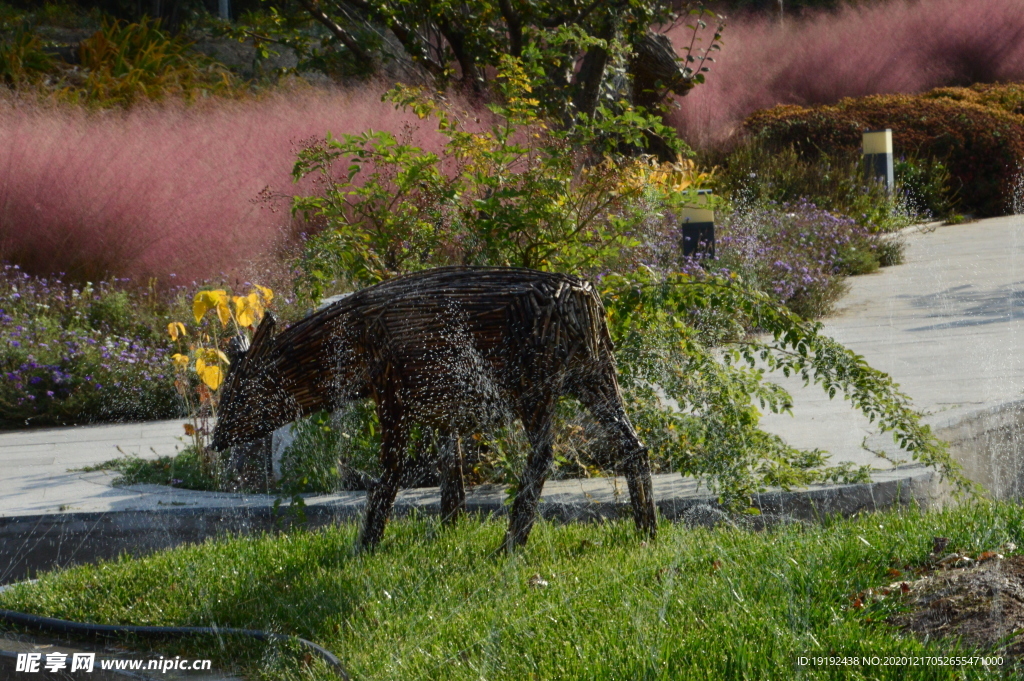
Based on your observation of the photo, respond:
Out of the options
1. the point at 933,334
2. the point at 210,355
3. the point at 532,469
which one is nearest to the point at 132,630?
the point at 532,469

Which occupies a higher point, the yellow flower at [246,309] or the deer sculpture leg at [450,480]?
the yellow flower at [246,309]

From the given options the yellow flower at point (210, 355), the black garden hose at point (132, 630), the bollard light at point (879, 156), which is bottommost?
the black garden hose at point (132, 630)

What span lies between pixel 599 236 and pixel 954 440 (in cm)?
222

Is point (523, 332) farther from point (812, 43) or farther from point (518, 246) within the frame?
point (812, 43)

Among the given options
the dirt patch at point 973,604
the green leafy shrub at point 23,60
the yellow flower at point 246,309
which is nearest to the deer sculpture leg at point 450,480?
the yellow flower at point 246,309

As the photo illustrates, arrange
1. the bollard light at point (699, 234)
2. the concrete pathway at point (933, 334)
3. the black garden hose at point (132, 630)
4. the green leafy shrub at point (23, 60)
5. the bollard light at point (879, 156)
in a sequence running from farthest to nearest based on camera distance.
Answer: the green leafy shrub at point (23, 60)
the bollard light at point (879, 156)
the bollard light at point (699, 234)
the concrete pathway at point (933, 334)
the black garden hose at point (132, 630)

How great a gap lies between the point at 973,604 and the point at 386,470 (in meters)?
2.05

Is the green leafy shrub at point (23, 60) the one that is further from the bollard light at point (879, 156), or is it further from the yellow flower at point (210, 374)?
the bollard light at point (879, 156)

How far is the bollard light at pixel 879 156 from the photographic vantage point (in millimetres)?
15211

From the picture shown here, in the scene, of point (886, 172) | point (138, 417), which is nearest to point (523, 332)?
point (138, 417)

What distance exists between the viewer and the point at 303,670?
3273mm

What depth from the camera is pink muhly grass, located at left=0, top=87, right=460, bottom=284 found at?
10258 millimetres

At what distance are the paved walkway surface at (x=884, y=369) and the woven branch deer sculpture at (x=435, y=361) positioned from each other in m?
Answer: 1.18

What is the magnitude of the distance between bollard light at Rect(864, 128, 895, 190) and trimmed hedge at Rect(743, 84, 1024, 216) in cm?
133
